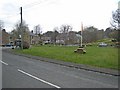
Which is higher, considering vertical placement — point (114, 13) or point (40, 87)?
point (114, 13)

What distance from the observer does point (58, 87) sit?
1126cm

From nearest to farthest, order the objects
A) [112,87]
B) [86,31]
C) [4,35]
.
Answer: [112,87] < [86,31] < [4,35]

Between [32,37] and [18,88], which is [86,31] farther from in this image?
[18,88]

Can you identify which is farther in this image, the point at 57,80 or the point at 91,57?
the point at 91,57

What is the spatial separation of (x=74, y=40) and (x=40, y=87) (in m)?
126

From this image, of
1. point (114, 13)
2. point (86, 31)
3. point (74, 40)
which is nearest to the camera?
point (114, 13)

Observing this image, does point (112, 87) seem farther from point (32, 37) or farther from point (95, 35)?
point (32, 37)

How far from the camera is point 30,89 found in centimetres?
1070

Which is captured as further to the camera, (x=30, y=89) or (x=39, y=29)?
(x=39, y=29)

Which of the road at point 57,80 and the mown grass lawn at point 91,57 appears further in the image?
the mown grass lawn at point 91,57

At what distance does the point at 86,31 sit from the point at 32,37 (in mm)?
47284

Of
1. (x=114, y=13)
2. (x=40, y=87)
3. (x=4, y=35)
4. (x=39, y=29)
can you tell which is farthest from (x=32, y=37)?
(x=40, y=87)

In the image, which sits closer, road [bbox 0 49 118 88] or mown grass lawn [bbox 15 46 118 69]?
road [bbox 0 49 118 88]

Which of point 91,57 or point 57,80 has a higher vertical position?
point 91,57
